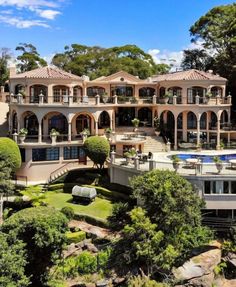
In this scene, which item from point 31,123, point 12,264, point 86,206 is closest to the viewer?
point 12,264

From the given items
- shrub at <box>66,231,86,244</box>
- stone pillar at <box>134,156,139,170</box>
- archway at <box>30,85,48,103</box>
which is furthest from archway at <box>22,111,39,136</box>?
shrub at <box>66,231,86,244</box>

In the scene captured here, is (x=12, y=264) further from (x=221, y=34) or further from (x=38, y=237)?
(x=221, y=34)

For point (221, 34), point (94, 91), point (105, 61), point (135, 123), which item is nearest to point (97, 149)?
point (135, 123)

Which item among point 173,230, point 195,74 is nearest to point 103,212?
point 173,230

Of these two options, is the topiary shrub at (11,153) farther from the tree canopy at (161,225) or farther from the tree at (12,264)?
the tree at (12,264)

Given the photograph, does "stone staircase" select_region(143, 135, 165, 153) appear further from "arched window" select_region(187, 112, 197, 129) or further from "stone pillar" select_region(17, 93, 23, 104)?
"stone pillar" select_region(17, 93, 23, 104)

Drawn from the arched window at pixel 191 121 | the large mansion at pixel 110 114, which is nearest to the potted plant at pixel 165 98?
the large mansion at pixel 110 114

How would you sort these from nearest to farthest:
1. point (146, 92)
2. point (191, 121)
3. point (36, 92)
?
point (36, 92) → point (191, 121) → point (146, 92)
